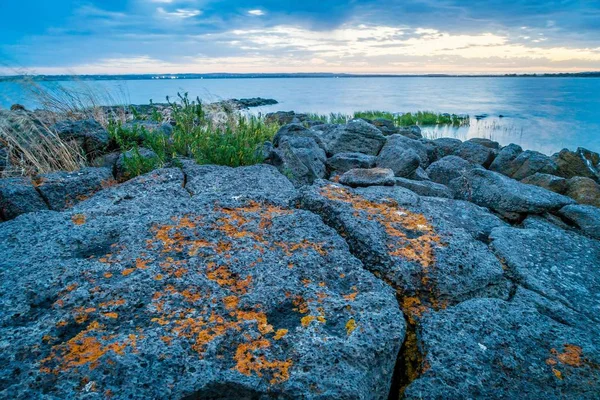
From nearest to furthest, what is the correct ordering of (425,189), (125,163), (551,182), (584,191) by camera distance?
(125,163), (425,189), (584,191), (551,182)

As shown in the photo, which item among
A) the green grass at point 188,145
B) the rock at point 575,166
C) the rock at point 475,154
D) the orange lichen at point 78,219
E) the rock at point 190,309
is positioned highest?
the green grass at point 188,145

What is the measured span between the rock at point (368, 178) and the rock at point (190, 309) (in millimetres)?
1291

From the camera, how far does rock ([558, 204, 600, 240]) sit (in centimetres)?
384

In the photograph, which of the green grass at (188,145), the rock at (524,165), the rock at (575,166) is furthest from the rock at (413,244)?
the rock at (575,166)

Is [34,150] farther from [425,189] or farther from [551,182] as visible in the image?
[551,182]

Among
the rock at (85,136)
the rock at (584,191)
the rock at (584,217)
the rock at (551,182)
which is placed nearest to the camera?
the rock at (584,217)

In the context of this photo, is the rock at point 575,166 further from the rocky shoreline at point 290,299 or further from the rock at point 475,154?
the rocky shoreline at point 290,299

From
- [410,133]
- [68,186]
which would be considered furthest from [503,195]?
[410,133]

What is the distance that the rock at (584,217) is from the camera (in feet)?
12.6

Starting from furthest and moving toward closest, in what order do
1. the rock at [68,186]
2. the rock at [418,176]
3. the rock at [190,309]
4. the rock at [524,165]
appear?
the rock at [524,165], the rock at [418,176], the rock at [68,186], the rock at [190,309]

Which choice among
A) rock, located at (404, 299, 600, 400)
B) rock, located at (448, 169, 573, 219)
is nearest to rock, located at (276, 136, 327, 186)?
rock, located at (448, 169, 573, 219)

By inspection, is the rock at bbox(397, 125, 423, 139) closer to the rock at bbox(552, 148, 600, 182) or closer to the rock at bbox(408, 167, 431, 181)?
the rock at bbox(552, 148, 600, 182)

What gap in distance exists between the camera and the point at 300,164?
5.25 metres

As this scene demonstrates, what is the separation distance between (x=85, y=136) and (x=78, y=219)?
3.16 metres
